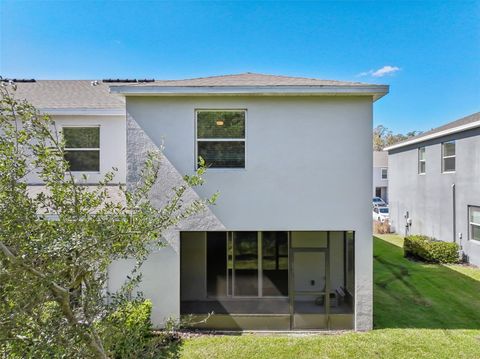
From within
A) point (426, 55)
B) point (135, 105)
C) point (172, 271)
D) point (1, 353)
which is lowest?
point (172, 271)

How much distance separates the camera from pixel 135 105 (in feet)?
25.8

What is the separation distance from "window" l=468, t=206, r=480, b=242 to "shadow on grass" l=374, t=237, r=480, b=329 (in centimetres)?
241

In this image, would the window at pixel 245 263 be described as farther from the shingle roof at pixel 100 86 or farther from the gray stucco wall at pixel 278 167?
the shingle roof at pixel 100 86

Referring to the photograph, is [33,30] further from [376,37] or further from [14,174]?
[376,37]

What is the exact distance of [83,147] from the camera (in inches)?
373

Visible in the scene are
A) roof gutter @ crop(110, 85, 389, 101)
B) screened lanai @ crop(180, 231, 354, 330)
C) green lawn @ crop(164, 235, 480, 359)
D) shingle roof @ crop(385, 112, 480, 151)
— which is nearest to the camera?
green lawn @ crop(164, 235, 480, 359)

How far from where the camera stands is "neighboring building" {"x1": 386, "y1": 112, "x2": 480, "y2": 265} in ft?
46.5

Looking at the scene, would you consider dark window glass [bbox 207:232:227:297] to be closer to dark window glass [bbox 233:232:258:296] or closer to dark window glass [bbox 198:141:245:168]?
dark window glass [bbox 233:232:258:296]

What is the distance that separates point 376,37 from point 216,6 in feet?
31.3

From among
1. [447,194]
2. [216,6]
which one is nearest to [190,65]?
[216,6]

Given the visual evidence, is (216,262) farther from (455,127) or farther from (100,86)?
(455,127)

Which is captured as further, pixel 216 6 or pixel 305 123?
pixel 216 6

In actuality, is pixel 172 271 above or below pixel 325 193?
below

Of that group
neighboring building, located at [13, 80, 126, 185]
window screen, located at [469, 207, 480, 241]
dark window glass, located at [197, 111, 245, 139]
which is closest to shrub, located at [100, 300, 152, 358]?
dark window glass, located at [197, 111, 245, 139]
